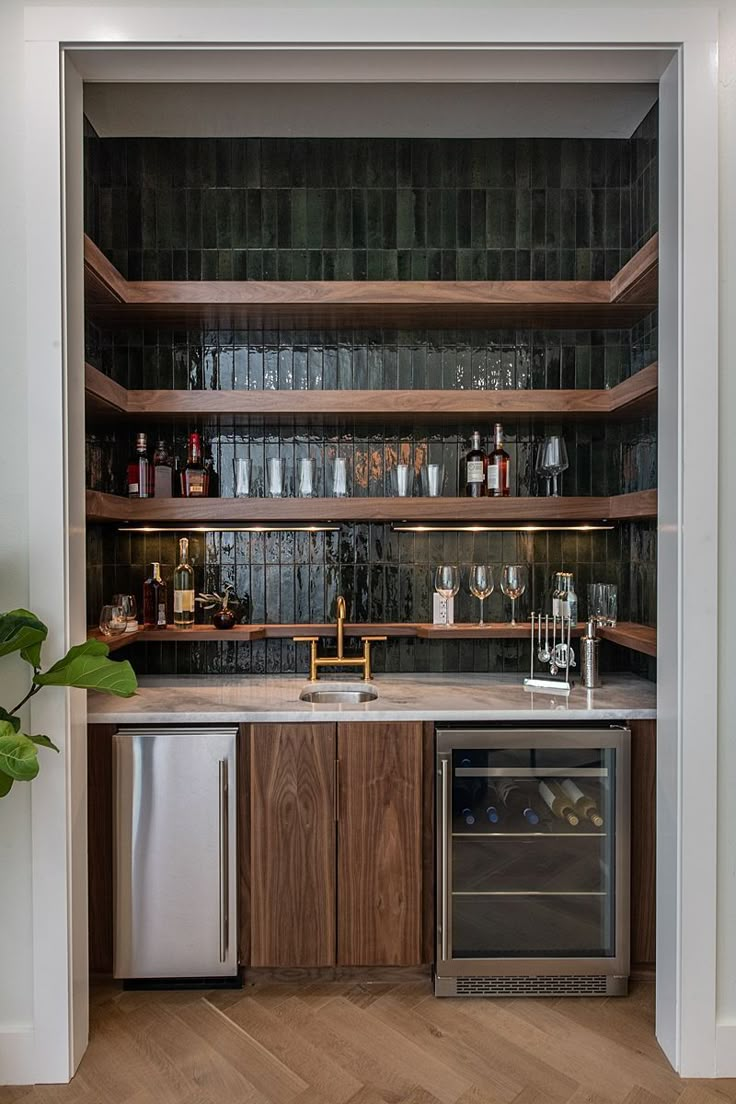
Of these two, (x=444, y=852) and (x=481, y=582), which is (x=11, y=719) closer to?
(x=444, y=852)

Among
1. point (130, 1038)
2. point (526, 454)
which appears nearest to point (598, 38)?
point (526, 454)

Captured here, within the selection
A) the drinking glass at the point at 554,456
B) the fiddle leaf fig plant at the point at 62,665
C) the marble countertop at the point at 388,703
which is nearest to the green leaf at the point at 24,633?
the fiddle leaf fig plant at the point at 62,665

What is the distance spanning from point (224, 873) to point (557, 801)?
3.46ft

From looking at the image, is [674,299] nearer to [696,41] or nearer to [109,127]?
[696,41]

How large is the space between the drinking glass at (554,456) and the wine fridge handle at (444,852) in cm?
117

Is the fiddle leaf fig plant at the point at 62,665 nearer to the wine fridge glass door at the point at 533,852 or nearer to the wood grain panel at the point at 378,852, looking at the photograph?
the wood grain panel at the point at 378,852

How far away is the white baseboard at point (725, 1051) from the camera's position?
1.92 metres

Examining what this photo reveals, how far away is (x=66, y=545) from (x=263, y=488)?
42.8 inches

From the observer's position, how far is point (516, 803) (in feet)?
7.44

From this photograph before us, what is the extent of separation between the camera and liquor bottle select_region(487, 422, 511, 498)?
2781 millimetres

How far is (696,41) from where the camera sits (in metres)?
1.90

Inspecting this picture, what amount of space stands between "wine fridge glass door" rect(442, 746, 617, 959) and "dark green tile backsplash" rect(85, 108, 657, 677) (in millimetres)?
734

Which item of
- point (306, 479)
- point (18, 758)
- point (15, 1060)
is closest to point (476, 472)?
point (306, 479)

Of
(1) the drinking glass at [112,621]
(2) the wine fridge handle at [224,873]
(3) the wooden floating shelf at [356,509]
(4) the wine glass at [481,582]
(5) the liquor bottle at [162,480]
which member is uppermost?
(5) the liquor bottle at [162,480]
